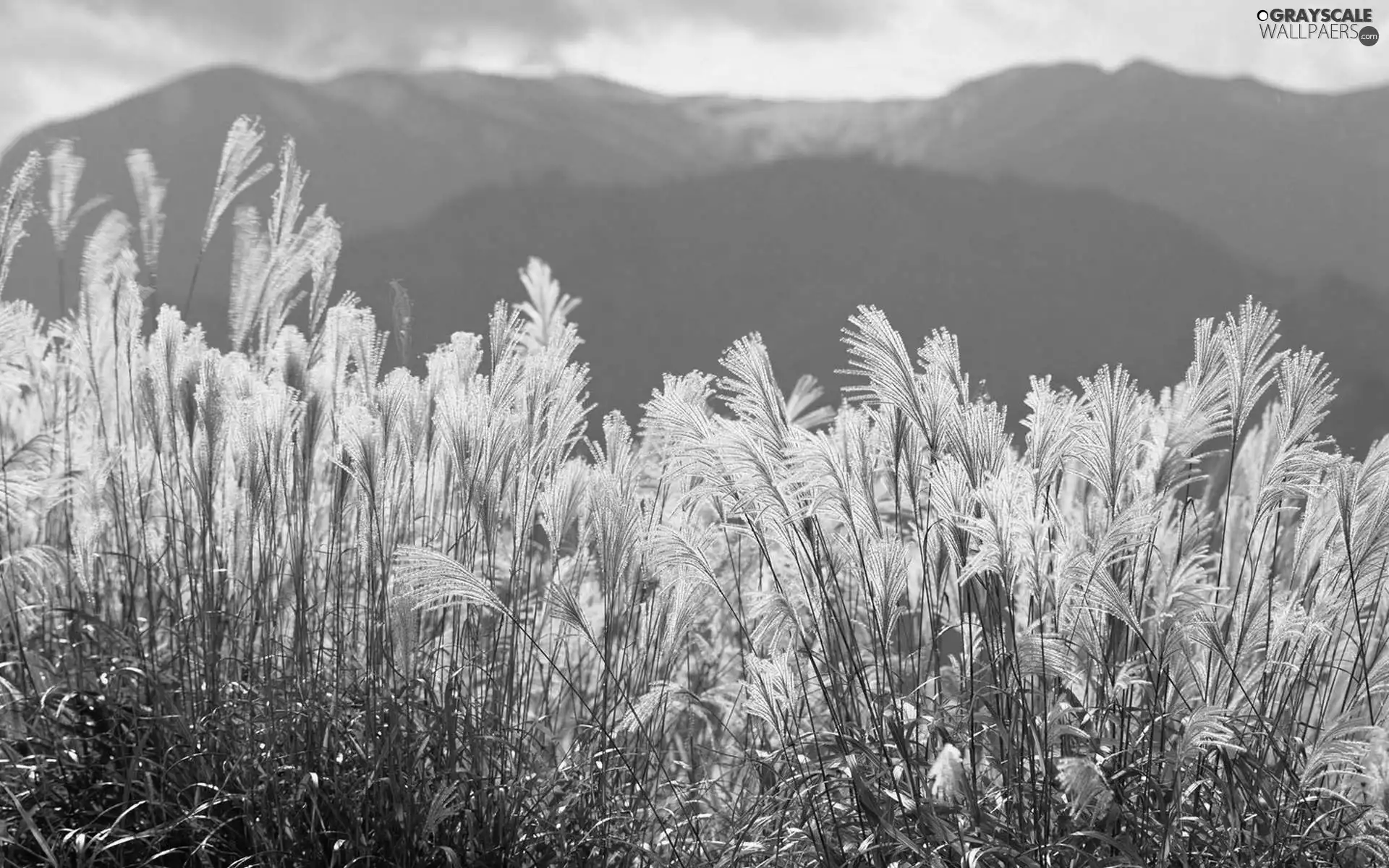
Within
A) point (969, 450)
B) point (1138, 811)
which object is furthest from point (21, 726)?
point (1138, 811)

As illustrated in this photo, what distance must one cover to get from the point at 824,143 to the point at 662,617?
17.4 meters

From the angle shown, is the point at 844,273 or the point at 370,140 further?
the point at 370,140

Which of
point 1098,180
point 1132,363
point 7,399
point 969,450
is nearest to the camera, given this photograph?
point 969,450

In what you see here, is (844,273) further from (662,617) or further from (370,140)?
(662,617)

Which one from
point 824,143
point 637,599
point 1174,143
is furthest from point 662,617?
point 1174,143

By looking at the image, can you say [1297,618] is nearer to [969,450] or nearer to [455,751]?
[969,450]

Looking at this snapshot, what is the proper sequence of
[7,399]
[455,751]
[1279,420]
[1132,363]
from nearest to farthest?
[1279,420] → [455,751] → [7,399] → [1132,363]

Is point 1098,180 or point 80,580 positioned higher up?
point 1098,180

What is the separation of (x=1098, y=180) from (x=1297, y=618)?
17691 millimetres

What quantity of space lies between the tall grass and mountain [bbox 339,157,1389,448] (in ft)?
41.6

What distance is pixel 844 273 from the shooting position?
55.4 feet

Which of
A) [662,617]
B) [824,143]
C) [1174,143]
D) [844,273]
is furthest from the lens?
[824,143]

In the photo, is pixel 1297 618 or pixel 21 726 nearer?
pixel 1297 618

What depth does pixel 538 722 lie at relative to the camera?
1885 mm
